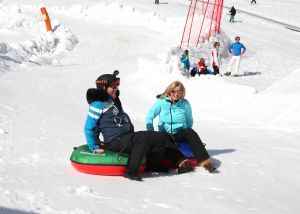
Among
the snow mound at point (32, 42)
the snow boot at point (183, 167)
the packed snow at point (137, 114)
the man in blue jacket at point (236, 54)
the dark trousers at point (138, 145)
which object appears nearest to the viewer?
the packed snow at point (137, 114)

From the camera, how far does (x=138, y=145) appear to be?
5734mm

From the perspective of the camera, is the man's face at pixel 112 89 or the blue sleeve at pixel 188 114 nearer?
the man's face at pixel 112 89

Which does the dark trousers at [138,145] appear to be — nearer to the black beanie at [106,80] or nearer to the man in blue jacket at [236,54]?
the black beanie at [106,80]

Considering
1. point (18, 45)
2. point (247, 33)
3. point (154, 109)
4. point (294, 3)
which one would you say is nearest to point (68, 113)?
point (154, 109)

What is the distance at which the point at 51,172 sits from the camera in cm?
591

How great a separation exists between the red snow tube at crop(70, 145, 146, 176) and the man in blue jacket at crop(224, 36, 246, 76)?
11.9 metres

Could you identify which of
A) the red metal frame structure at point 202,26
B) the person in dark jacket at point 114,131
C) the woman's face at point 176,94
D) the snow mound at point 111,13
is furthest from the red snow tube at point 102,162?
the snow mound at point 111,13

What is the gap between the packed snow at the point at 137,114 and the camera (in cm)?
506

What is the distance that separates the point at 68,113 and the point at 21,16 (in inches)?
635

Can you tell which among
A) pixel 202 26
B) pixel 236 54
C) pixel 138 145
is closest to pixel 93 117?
pixel 138 145

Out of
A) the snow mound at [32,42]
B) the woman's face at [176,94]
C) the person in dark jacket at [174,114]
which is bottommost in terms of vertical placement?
the snow mound at [32,42]

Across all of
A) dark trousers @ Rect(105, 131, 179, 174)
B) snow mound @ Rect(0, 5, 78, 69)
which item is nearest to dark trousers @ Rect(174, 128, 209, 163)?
dark trousers @ Rect(105, 131, 179, 174)

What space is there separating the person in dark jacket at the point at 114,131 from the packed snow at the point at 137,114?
32cm

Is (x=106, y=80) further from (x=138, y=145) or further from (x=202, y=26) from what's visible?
(x=202, y=26)
